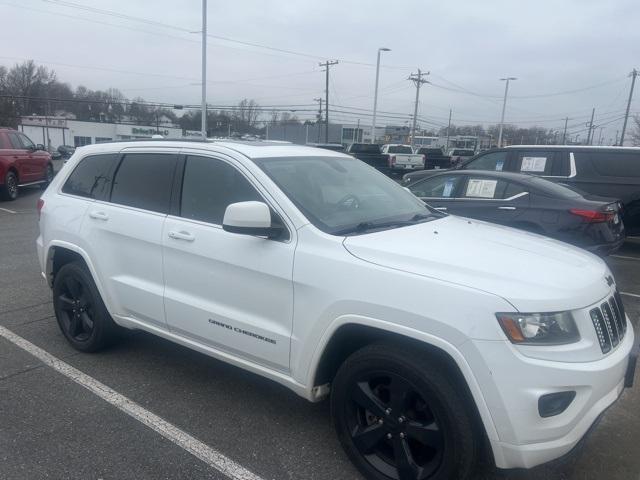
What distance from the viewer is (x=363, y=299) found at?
2.60m

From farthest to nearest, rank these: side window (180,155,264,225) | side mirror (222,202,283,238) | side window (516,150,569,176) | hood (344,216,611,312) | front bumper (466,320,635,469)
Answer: side window (516,150,569,176) < side window (180,155,264,225) < side mirror (222,202,283,238) < hood (344,216,611,312) < front bumper (466,320,635,469)

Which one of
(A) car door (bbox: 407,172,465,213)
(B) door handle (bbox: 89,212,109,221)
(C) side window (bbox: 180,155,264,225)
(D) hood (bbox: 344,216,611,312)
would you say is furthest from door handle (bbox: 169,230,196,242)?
(A) car door (bbox: 407,172,465,213)

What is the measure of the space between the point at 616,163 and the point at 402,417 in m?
8.06

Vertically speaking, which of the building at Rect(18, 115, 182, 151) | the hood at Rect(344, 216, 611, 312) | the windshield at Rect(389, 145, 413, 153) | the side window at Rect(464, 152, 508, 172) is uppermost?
the side window at Rect(464, 152, 508, 172)

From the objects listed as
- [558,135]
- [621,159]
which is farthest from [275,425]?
[558,135]

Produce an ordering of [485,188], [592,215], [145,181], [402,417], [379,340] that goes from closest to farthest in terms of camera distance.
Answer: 1. [402,417]
2. [379,340]
3. [145,181]
4. [592,215]
5. [485,188]

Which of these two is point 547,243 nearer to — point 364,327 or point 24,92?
point 364,327

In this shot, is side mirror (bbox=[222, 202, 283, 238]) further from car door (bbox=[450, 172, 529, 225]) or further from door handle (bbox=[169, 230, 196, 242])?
car door (bbox=[450, 172, 529, 225])

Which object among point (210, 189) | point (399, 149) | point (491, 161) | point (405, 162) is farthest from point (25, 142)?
point (399, 149)

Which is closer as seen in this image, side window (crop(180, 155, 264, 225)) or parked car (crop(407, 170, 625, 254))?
side window (crop(180, 155, 264, 225))

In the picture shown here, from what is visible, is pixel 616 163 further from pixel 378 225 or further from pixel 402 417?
pixel 402 417

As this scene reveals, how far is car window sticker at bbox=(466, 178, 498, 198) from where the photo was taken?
273 inches

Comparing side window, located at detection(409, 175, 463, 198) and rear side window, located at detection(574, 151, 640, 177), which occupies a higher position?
rear side window, located at detection(574, 151, 640, 177)

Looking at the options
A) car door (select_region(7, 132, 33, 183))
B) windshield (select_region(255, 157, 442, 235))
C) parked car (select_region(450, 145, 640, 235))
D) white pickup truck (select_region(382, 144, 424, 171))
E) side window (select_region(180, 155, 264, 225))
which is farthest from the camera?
white pickup truck (select_region(382, 144, 424, 171))
